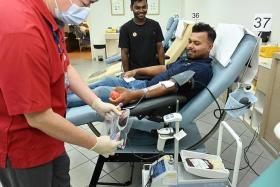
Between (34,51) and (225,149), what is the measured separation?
1900 mm

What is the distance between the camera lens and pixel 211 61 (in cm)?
178

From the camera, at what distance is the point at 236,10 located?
11.3ft

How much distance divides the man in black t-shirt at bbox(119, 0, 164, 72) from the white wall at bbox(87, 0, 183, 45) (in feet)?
13.7

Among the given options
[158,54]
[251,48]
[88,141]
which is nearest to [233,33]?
[251,48]

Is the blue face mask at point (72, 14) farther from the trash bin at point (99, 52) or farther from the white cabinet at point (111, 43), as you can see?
the trash bin at point (99, 52)

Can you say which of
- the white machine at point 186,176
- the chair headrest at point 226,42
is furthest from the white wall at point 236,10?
the white machine at point 186,176

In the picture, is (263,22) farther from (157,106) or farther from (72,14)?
Answer: (72,14)

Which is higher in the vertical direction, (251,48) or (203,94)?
(251,48)

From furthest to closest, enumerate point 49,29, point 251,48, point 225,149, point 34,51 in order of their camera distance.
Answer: point 225,149, point 251,48, point 49,29, point 34,51

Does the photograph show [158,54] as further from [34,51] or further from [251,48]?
[34,51]

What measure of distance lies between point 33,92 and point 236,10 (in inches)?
137

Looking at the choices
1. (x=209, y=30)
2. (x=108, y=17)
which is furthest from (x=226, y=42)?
(x=108, y=17)

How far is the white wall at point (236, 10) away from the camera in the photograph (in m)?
2.55

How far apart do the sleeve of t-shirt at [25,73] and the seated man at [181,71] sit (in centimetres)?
78
